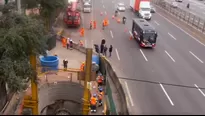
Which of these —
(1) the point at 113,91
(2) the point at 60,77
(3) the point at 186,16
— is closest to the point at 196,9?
(3) the point at 186,16

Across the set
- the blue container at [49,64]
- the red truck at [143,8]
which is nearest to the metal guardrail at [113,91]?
the blue container at [49,64]

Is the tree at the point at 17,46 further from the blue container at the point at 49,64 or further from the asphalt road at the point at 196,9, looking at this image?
the asphalt road at the point at 196,9

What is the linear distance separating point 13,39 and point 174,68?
16316 millimetres

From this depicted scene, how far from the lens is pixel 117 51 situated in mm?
29359

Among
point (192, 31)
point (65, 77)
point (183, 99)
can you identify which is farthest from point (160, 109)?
point (192, 31)

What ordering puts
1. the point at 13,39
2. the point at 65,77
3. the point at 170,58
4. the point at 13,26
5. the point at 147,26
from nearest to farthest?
the point at 13,39 < the point at 13,26 < the point at 65,77 < the point at 170,58 < the point at 147,26

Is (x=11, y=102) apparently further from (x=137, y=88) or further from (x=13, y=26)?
(x=137, y=88)

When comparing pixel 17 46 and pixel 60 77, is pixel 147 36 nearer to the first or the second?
pixel 60 77

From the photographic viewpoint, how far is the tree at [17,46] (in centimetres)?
1381

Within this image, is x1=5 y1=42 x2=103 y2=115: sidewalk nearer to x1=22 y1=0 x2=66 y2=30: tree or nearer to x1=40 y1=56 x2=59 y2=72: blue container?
x1=40 y1=56 x2=59 y2=72: blue container

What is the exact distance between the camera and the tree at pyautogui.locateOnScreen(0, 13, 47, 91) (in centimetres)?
1381

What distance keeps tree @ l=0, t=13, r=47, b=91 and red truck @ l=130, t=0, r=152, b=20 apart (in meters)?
32.0

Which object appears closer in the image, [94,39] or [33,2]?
[33,2]

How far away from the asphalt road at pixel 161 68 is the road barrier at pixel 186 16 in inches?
116
